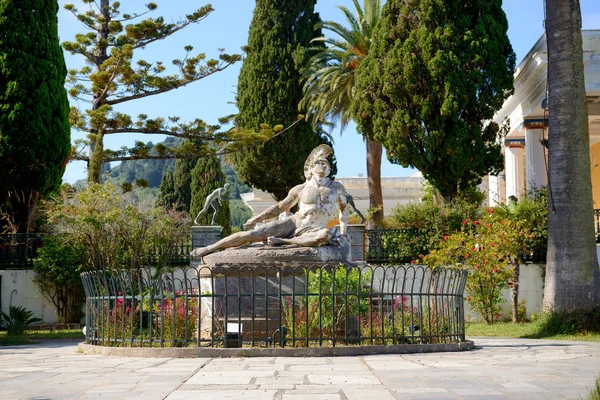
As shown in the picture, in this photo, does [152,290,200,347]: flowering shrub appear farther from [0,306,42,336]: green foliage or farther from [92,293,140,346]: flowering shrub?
[0,306,42,336]: green foliage

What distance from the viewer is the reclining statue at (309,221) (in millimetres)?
10852

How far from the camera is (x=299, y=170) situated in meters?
26.8

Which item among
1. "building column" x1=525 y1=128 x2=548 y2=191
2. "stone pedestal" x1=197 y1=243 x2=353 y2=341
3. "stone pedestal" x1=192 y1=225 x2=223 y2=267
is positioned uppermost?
"building column" x1=525 y1=128 x2=548 y2=191

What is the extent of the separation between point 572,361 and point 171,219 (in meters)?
13.8

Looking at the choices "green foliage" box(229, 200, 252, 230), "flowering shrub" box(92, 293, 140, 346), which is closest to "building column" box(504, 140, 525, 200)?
"flowering shrub" box(92, 293, 140, 346)

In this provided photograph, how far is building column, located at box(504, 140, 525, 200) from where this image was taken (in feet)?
84.1

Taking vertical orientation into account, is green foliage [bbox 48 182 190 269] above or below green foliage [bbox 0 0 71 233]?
below

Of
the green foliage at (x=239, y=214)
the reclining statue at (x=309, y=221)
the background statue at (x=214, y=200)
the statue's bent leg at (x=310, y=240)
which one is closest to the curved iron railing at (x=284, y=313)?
the statue's bent leg at (x=310, y=240)

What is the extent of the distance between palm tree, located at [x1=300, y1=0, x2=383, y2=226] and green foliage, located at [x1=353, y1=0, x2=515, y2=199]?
4075 mm

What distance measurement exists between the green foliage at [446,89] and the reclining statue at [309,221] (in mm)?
8970

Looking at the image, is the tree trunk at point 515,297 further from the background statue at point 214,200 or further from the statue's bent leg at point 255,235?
the background statue at point 214,200

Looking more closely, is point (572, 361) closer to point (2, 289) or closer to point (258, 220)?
→ point (258, 220)

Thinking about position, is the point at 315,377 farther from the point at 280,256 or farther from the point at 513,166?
the point at 513,166

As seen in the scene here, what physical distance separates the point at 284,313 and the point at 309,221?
1.88 metres
